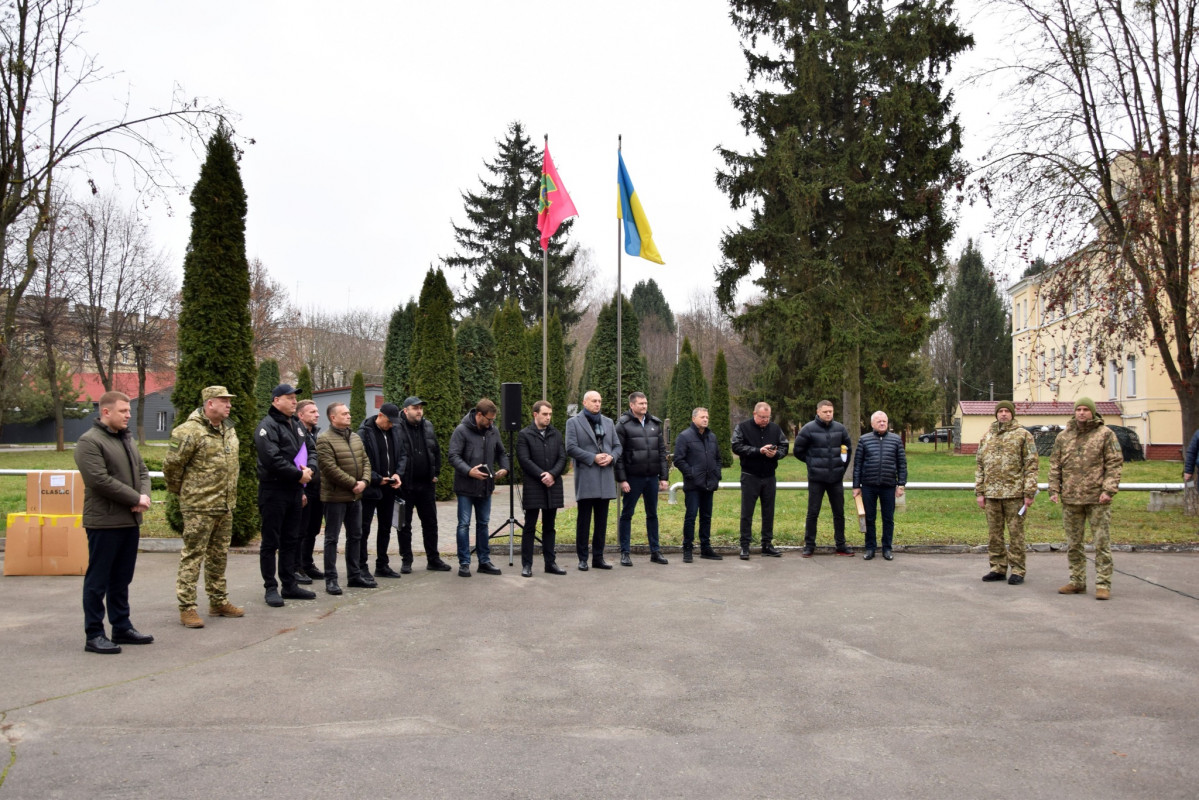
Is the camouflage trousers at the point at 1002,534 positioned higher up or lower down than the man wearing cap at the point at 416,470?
lower down

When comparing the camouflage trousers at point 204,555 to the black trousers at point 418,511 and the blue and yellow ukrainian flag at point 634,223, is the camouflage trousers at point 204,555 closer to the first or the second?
the black trousers at point 418,511

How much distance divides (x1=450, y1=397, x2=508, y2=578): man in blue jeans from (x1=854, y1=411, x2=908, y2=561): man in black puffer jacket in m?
4.58

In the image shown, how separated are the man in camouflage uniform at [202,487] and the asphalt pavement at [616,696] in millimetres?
394

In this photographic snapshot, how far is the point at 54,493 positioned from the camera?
9922mm

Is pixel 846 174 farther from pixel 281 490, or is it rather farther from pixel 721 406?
pixel 281 490

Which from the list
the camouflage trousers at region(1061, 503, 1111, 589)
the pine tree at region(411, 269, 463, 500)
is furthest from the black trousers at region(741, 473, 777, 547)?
the pine tree at region(411, 269, 463, 500)

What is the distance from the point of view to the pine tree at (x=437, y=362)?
62.3 feet

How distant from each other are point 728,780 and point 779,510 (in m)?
12.6

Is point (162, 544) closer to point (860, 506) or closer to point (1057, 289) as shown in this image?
point (860, 506)

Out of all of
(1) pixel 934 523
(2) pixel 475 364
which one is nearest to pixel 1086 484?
(1) pixel 934 523

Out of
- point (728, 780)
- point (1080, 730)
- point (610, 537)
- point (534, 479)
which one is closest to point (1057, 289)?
point (610, 537)

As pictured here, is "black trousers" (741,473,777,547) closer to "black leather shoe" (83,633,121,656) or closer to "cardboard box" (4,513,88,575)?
"black leather shoe" (83,633,121,656)

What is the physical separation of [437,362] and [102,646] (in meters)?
13.4

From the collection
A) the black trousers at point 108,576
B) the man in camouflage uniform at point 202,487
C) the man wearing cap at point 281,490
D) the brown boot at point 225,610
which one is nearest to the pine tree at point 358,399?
the man wearing cap at point 281,490
